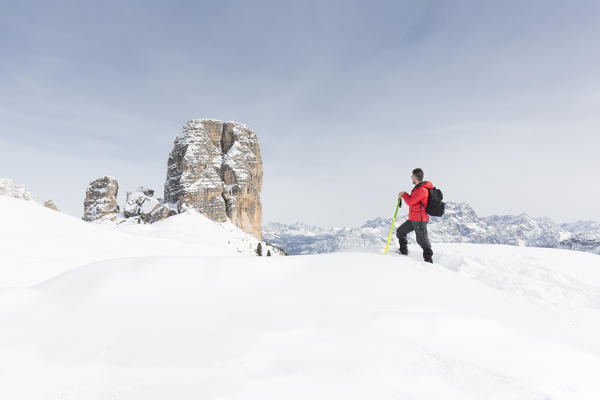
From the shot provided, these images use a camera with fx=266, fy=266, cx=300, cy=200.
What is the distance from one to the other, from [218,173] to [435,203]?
3007 inches

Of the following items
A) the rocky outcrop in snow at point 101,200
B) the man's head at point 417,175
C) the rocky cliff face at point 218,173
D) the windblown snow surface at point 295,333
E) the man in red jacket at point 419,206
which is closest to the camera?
the windblown snow surface at point 295,333

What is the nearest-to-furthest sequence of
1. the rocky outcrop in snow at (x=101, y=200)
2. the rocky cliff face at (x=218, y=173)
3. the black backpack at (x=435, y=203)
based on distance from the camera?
the black backpack at (x=435, y=203) → the rocky outcrop in snow at (x=101, y=200) → the rocky cliff face at (x=218, y=173)

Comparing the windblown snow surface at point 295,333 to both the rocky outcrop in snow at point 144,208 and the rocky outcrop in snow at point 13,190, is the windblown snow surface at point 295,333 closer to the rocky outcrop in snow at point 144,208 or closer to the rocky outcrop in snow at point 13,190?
the rocky outcrop in snow at point 144,208

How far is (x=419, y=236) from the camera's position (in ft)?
23.1

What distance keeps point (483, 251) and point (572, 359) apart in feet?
19.6

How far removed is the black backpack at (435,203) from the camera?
648cm

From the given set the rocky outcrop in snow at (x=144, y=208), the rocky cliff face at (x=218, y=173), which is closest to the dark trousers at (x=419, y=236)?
the rocky outcrop in snow at (x=144, y=208)

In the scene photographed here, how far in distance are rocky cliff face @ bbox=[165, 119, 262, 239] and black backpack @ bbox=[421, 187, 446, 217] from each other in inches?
2606

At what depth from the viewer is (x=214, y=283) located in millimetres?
4230

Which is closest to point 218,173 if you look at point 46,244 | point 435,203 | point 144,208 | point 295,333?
point 144,208

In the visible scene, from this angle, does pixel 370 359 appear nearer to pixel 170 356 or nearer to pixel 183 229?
pixel 170 356

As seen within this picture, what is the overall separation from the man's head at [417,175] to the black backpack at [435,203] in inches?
15.2

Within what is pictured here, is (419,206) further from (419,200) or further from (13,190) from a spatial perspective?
(13,190)

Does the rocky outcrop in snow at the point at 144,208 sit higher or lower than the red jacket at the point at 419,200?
higher
